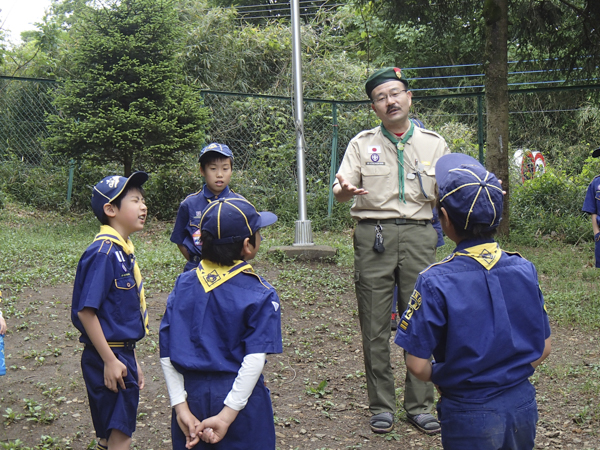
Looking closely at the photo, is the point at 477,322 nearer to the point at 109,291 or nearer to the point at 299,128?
the point at 109,291

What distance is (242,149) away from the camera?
11.0 metres

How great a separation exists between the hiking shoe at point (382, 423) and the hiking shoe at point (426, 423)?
0.15 meters

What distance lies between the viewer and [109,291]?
275cm

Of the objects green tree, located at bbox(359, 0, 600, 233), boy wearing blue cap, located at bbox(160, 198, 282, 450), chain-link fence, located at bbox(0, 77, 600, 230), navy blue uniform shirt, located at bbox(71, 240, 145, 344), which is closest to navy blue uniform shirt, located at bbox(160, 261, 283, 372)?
boy wearing blue cap, located at bbox(160, 198, 282, 450)

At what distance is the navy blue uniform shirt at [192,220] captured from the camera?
13.2 ft

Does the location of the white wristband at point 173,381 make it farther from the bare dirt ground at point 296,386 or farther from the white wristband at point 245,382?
the bare dirt ground at point 296,386

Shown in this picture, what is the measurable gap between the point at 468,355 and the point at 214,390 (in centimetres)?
89

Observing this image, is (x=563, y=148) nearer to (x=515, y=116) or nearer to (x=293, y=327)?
(x=515, y=116)

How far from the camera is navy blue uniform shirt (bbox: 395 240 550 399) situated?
2.03 m

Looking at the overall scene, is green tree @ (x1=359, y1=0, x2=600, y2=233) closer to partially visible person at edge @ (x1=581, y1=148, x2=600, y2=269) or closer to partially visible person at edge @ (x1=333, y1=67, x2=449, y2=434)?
partially visible person at edge @ (x1=581, y1=148, x2=600, y2=269)

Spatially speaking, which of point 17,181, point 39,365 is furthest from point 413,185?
point 17,181

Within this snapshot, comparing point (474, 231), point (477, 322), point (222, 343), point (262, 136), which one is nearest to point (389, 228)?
point (474, 231)

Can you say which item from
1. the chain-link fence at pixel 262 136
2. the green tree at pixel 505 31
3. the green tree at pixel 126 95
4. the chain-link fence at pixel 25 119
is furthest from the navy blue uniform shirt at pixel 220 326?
the chain-link fence at pixel 25 119

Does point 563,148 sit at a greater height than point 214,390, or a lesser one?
greater
